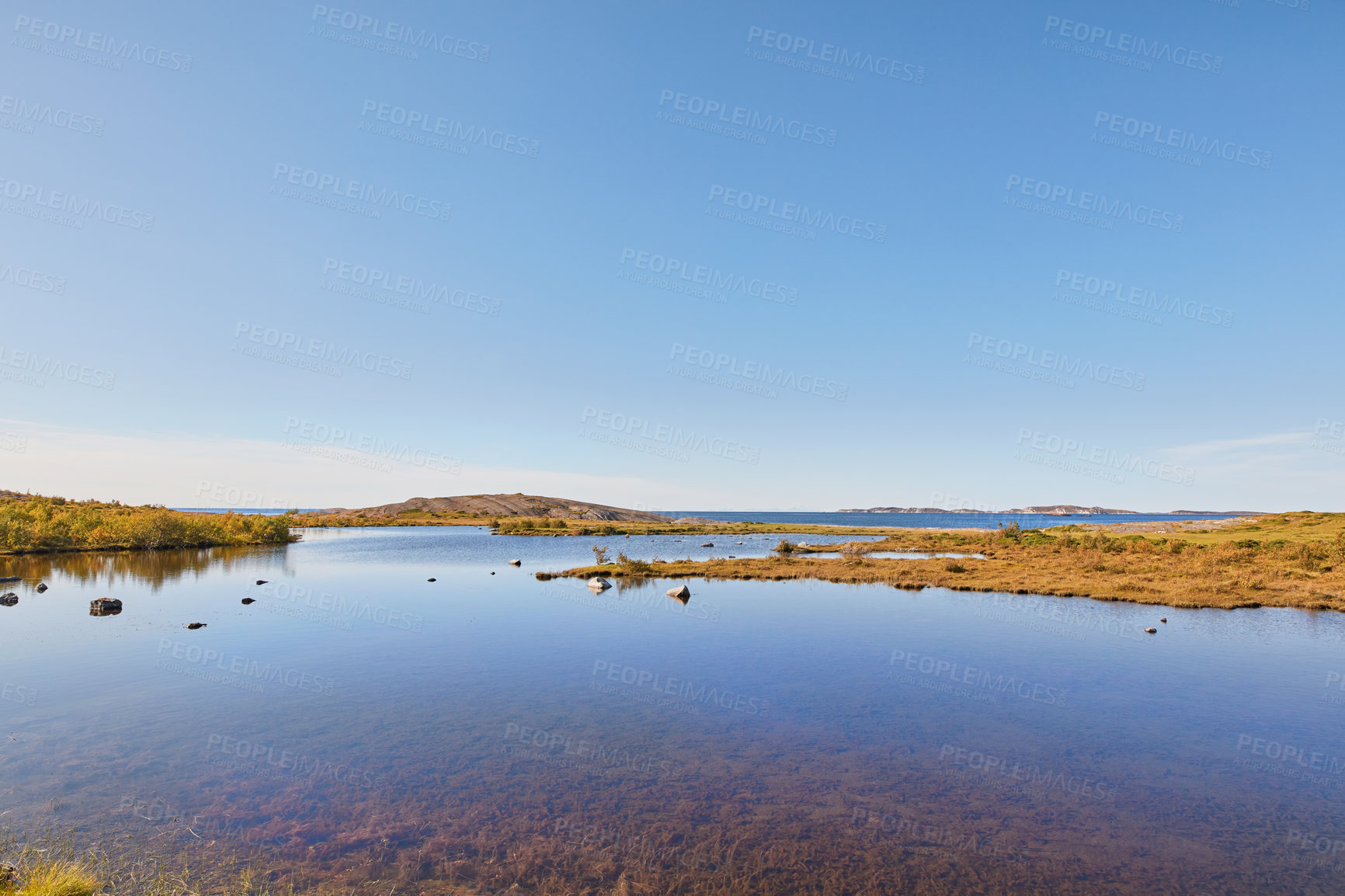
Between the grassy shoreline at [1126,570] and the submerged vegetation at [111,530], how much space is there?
58.4 metres

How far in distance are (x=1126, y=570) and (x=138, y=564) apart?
92589 millimetres

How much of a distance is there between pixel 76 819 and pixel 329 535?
126m

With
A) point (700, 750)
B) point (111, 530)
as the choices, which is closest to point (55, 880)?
point (700, 750)

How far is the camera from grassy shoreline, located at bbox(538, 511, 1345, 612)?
1581 inches

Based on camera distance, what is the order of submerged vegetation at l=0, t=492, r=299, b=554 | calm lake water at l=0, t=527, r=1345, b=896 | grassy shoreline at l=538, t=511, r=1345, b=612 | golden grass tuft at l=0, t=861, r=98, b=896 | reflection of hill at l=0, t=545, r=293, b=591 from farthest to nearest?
submerged vegetation at l=0, t=492, r=299, b=554, reflection of hill at l=0, t=545, r=293, b=591, grassy shoreline at l=538, t=511, r=1345, b=612, calm lake water at l=0, t=527, r=1345, b=896, golden grass tuft at l=0, t=861, r=98, b=896

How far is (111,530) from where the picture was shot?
241 ft

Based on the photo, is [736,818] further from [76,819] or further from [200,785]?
[76,819]

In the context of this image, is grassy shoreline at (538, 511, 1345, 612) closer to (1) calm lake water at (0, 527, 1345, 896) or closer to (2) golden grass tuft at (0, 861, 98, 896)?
(1) calm lake water at (0, 527, 1345, 896)

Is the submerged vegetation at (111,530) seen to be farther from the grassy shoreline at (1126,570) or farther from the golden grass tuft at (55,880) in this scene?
the golden grass tuft at (55,880)

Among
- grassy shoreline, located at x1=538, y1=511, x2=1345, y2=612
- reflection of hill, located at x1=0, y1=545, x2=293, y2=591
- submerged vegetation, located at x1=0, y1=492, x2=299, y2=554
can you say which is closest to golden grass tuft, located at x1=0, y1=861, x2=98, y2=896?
grassy shoreline, located at x1=538, y1=511, x2=1345, y2=612

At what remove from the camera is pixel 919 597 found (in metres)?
43.9

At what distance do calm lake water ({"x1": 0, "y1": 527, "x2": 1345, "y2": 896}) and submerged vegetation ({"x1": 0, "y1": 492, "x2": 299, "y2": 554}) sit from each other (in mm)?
46291

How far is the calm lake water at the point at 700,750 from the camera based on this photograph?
1120cm

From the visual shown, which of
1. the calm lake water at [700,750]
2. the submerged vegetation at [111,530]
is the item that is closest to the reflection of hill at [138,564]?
the submerged vegetation at [111,530]
